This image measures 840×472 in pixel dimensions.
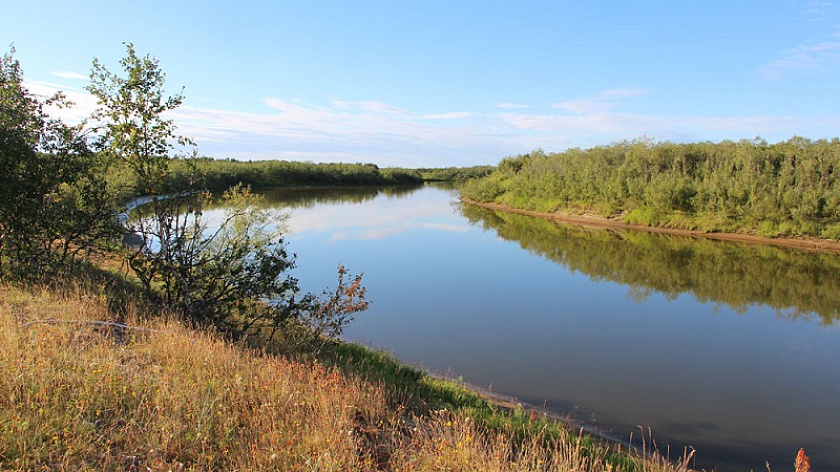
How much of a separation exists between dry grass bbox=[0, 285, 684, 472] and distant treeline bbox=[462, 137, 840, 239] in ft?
82.7

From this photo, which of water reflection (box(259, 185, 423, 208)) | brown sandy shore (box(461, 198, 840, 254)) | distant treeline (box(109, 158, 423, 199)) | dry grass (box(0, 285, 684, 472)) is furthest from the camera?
distant treeline (box(109, 158, 423, 199))

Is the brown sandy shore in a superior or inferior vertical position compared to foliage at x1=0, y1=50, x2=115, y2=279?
inferior

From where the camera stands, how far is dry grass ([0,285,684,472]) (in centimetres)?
294

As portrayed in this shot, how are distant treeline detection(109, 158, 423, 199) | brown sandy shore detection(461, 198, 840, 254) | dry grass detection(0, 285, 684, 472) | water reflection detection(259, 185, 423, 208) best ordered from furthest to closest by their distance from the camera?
distant treeline detection(109, 158, 423, 199)
water reflection detection(259, 185, 423, 208)
brown sandy shore detection(461, 198, 840, 254)
dry grass detection(0, 285, 684, 472)

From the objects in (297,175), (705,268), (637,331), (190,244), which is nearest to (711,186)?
(705,268)

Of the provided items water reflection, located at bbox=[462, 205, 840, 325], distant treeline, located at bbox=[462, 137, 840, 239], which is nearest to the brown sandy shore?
distant treeline, located at bbox=[462, 137, 840, 239]

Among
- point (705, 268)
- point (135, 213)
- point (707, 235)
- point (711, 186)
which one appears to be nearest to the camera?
point (135, 213)

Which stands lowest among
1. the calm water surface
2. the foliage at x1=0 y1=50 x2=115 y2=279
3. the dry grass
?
the calm water surface

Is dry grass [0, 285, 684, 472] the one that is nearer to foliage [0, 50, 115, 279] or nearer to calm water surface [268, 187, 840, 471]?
foliage [0, 50, 115, 279]

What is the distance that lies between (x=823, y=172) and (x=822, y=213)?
2.13 m

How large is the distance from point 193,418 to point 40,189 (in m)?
5.65

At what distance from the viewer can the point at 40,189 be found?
282 inches

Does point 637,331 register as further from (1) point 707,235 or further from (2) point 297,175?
(2) point 297,175

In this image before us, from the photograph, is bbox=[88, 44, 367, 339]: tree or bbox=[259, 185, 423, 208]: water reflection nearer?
bbox=[88, 44, 367, 339]: tree
